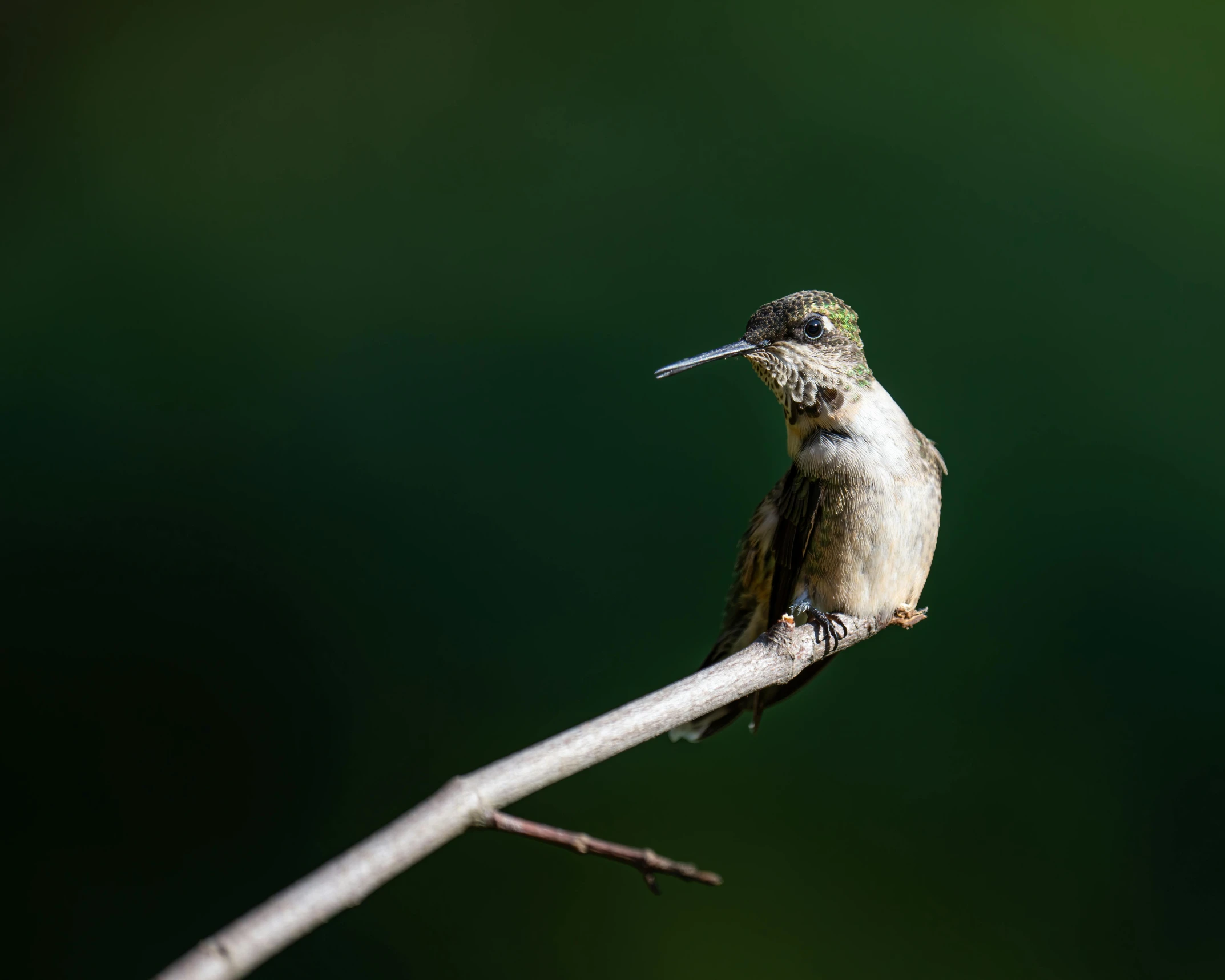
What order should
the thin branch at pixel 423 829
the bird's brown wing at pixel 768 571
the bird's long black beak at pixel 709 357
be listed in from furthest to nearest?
the bird's brown wing at pixel 768 571, the bird's long black beak at pixel 709 357, the thin branch at pixel 423 829

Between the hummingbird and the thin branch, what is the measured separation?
0.51 metres

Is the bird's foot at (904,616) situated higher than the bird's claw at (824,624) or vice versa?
the bird's foot at (904,616)

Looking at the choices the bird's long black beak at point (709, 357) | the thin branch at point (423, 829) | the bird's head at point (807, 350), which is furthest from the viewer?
the bird's head at point (807, 350)

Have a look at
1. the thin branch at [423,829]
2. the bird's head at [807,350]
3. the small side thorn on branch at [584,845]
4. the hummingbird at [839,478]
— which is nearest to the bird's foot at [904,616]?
the hummingbird at [839,478]

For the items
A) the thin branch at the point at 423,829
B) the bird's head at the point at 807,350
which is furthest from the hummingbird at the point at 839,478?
the thin branch at the point at 423,829

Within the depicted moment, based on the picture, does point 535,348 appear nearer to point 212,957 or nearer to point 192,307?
point 192,307

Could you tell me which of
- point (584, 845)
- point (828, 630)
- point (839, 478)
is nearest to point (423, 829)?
point (584, 845)

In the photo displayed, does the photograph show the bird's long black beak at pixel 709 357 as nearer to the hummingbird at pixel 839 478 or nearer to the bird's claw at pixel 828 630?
the hummingbird at pixel 839 478

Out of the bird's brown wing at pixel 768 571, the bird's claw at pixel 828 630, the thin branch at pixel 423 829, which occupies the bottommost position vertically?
the thin branch at pixel 423 829

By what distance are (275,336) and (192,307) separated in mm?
352

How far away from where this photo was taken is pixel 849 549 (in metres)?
1.42

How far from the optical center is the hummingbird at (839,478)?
141cm

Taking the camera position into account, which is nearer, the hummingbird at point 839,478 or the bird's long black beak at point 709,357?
the bird's long black beak at point 709,357

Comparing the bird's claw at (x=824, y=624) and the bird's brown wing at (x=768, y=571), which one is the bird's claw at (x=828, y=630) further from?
the bird's brown wing at (x=768, y=571)
